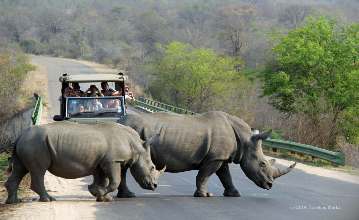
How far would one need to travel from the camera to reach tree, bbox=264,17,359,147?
2061 inches

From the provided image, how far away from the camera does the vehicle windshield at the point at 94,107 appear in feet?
78.1

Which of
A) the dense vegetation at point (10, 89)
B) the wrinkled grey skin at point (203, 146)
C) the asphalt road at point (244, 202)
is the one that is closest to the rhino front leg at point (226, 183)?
the wrinkled grey skin at point (203, 146)

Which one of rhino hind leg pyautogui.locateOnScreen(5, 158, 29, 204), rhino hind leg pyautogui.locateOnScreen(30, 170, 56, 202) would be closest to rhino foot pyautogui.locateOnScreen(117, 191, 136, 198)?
rhino hind leg pyautogui.locateOnScreen(30, 170, 56, 202)

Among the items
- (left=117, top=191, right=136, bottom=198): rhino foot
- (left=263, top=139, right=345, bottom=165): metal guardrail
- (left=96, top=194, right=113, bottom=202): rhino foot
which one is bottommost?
(left=263, top=139, right=345, bottom=165): metal guardrail

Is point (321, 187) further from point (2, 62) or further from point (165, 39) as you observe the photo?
point (165, 39)

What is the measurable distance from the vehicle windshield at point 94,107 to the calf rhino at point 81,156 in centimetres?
725

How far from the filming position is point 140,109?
5394cm

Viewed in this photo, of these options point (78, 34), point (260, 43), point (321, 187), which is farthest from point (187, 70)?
point (78, 34)

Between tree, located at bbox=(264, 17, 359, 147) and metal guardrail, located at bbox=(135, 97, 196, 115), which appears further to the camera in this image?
tree, located at bbox=(264, 17, 359, 147)

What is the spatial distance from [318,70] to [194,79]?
49.8ft

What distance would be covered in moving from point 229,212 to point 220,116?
3.39 metres

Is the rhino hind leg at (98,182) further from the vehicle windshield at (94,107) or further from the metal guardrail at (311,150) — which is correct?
the metal guardrail at (311,150)

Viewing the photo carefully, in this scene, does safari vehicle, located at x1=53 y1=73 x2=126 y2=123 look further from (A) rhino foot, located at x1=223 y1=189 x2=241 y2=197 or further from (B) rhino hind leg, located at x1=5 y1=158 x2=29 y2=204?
A: (B) rhino hind leg, located at x1=5 y1=158 x2=29 y2=204

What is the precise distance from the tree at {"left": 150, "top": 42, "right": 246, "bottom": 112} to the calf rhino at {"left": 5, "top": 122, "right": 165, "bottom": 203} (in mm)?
47497
